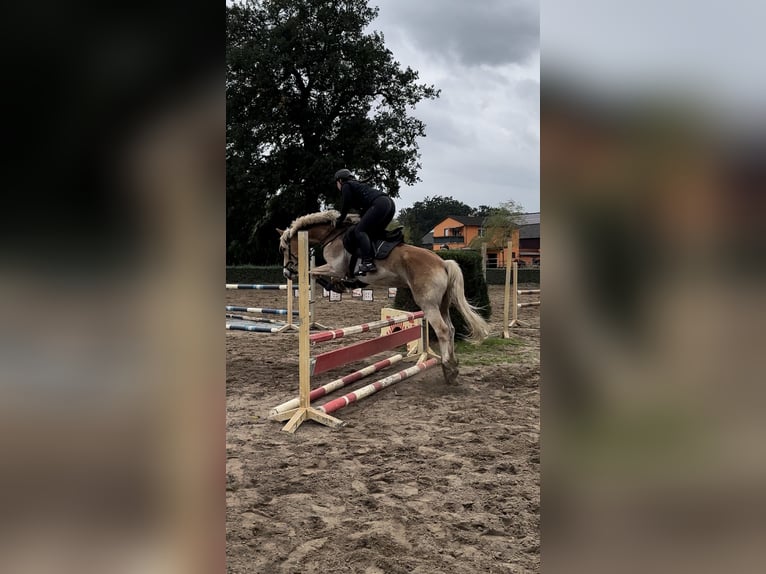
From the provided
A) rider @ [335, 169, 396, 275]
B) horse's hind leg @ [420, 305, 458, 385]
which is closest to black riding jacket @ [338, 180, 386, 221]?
rider @ [335, 169, 396, 275]

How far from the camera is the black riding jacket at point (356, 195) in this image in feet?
17.7

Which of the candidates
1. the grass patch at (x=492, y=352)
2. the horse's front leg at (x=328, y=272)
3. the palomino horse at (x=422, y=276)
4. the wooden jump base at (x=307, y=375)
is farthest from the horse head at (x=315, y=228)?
the grass patch at (x=492, y=352)

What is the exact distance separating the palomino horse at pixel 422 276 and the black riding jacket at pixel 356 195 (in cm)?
35

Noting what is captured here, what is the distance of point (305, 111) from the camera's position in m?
24.6

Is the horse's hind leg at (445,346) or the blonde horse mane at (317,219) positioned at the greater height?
the blonde horse mane at (317,219)

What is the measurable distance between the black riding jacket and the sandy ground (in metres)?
1.96

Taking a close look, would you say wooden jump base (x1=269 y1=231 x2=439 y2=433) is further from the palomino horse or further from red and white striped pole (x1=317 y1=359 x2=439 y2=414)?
the palomino horse

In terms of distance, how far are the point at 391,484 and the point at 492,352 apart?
4502mm
